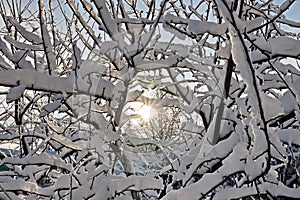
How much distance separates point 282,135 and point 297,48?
1.44 feet

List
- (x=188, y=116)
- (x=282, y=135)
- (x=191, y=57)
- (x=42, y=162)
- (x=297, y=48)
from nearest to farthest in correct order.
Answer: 1. (x=297, y=48)
2. (x=282, y=135)
3. (x=191, y=57)
4. (x=42, y=162)
5. (x=188, y=116)

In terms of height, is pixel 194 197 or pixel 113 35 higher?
pixel 113 35

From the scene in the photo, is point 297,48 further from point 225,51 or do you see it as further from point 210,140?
point 210,140

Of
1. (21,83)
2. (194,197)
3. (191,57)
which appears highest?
(191,57)

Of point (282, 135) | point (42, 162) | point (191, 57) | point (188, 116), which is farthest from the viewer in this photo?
point (188, 116)

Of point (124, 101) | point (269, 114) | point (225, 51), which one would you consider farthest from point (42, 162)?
point (269, 114)

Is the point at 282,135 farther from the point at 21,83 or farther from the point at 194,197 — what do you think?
the point at 21,83

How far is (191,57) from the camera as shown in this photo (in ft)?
5.46

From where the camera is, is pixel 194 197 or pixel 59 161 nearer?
pixel 194 197

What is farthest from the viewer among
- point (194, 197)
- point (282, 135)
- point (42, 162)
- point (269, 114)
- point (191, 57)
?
point (42, 162)

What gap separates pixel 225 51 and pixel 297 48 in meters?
0.22

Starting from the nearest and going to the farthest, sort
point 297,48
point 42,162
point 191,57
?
1. point 297,48
2. point 191,57
3. point 42,162

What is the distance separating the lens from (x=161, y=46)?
1.76 m

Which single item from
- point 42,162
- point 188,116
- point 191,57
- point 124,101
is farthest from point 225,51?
point 42,162
